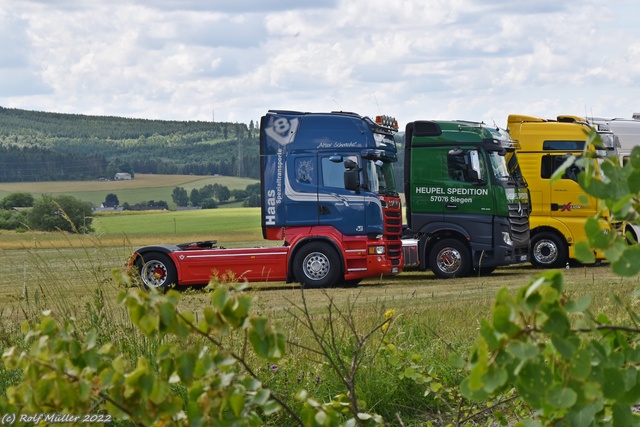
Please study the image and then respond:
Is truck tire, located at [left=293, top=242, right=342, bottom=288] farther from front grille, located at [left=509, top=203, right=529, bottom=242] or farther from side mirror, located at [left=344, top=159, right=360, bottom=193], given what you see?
front grille, located at [left=509, top=203, right=529, bottom=242]

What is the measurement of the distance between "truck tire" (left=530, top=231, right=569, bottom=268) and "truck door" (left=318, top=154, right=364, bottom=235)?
16.9 feet

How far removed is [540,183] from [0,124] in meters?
150

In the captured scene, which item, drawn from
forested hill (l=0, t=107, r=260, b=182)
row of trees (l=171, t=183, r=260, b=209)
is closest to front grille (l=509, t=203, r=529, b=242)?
row of trees (l=171, t=183, r=260, b=209)

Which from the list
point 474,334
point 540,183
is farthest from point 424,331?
point 540,183

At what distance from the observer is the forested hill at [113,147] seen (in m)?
131

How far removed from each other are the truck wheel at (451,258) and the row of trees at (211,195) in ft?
272

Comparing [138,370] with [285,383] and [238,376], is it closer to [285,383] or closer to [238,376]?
[238,376]

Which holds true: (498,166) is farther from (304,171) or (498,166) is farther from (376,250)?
(304,171)

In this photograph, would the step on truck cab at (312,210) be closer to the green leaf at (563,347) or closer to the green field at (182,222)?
the green leaf at (563,347)

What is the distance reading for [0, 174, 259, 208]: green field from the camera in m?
117

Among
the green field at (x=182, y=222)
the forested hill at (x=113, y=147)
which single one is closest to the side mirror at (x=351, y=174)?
the green field at (x=182, y=222)

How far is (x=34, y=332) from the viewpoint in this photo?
275 centimetres

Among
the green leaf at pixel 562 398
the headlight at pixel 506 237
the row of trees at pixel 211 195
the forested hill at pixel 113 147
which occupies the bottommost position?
the headlight at pixel 506 237

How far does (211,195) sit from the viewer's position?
111250 millimetres
